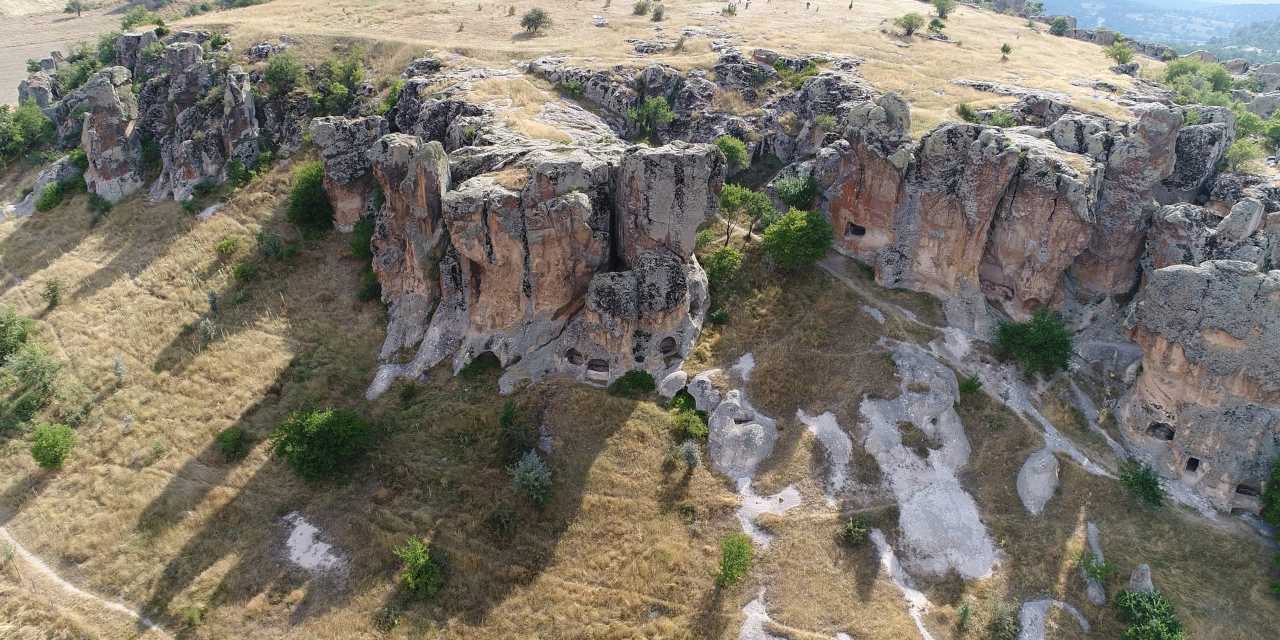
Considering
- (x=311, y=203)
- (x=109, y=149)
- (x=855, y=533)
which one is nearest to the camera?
(x=855, y=533)

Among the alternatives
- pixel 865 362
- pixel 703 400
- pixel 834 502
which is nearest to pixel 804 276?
pixel 865 362

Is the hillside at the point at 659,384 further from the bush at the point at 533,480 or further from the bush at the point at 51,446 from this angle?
the bush at the point at 533,480

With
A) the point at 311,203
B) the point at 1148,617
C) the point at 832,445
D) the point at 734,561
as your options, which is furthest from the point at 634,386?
the point at 311,203

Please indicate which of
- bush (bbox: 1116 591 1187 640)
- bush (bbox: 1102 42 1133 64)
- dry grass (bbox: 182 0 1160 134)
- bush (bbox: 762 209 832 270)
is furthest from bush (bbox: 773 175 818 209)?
bush (bbox: 1102 42 1133 64)

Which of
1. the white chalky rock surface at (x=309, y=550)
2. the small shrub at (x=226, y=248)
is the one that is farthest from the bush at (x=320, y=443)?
the small shrub at (x=226, y=248)

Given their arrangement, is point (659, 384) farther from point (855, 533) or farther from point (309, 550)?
point (309, 550)

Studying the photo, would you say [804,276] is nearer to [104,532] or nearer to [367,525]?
[367,525]

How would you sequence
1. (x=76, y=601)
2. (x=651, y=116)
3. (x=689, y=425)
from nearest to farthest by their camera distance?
(x=76, y=601) → (x=689, y=425) → (x=651, y=116)
